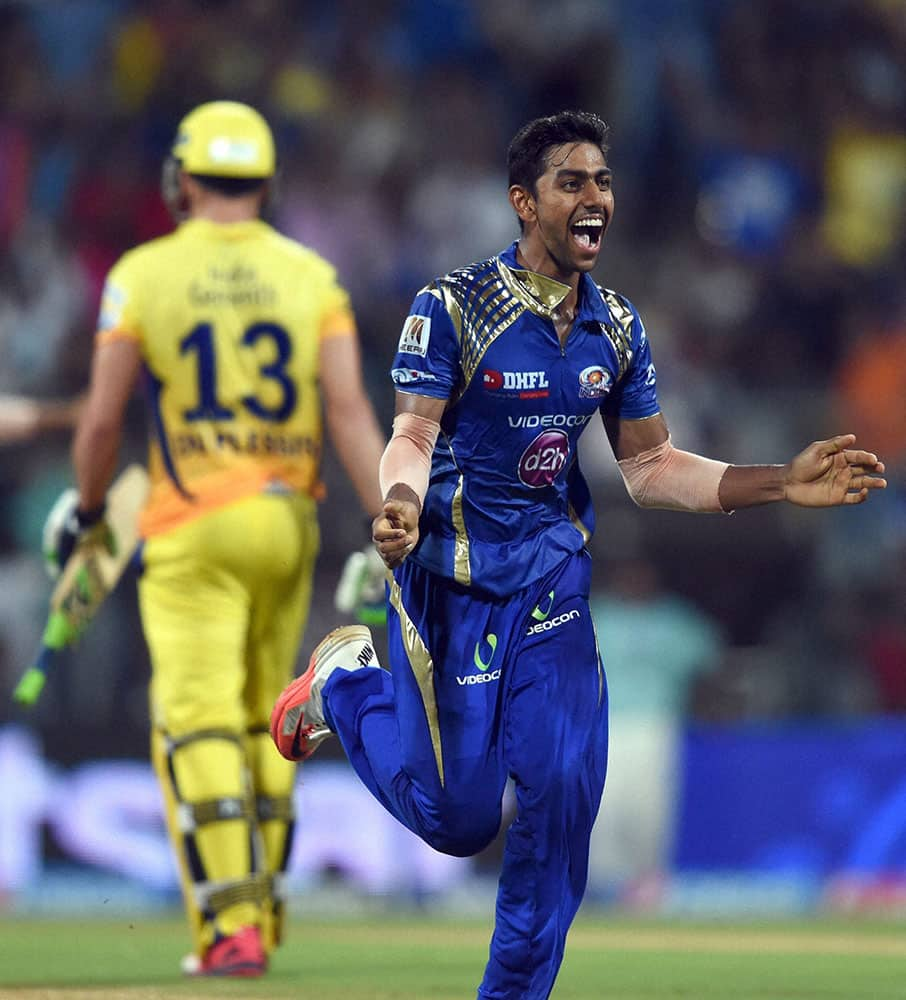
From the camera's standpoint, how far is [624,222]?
631 inches

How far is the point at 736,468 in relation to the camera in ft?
20.5

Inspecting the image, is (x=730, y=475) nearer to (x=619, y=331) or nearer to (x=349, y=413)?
(x=619, y=331)

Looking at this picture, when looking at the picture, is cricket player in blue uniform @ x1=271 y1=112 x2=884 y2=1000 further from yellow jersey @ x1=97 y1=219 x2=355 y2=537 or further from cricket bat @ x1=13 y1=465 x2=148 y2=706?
cricket bat @ x1=13 y1=465 x2=148 y2=706

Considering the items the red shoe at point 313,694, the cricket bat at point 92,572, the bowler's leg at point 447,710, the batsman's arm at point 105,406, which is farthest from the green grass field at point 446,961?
the batsman's arm at point 105,406

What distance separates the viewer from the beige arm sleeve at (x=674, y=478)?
631 cm

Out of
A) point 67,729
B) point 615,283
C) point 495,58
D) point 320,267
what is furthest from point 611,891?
point 495,58

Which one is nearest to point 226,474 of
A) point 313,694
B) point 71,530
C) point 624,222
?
point 71,530

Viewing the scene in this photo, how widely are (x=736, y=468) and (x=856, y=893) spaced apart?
6696 millimetres

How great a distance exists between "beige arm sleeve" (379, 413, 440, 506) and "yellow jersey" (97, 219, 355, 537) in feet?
7.31

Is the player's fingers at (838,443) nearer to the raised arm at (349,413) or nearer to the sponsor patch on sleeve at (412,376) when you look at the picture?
the sponsor patch on sleeve at (412,376)

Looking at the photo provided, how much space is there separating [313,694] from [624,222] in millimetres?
9660

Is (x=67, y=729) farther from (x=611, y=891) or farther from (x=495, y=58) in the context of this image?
(x=495, y=58)

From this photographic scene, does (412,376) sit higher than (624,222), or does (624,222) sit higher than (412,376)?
(624,222)

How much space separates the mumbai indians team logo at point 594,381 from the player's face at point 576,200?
0.28 metres
